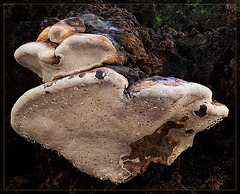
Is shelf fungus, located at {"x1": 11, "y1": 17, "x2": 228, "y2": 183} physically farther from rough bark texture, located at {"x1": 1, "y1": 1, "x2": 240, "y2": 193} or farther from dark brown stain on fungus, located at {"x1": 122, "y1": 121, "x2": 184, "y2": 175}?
rough bark texture, located at {"x1": 1, "y1": 1, "x2": 240, "y2": 193}

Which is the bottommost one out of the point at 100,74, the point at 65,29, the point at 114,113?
the point at 114,113

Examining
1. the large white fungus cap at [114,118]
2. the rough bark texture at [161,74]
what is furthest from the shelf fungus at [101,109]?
the rough bark texture at [161,74]

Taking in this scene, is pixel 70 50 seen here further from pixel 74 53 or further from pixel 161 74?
pixel 161 74

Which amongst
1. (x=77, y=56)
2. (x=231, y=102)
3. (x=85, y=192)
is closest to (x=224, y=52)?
(x=231, y=102)

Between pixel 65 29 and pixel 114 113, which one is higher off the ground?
pixel 65 29

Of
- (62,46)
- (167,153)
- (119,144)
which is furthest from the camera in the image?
(167,153)

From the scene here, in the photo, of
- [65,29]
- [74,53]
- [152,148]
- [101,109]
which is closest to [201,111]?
[152,148]

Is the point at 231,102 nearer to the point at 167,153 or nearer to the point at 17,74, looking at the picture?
the point at 167,153
